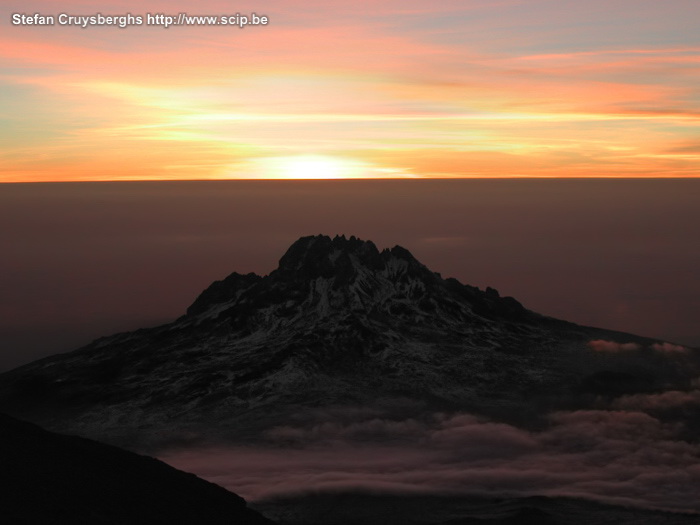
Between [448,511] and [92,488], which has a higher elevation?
[92,488]

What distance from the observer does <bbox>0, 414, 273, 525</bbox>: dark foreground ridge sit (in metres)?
91.2

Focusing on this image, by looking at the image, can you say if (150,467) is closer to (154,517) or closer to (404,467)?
(154,517)

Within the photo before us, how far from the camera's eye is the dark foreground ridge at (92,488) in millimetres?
91188

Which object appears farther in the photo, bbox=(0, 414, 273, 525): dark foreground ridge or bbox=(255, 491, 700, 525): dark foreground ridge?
bbox=(255, 491, 700, 525): dark foreground ridge

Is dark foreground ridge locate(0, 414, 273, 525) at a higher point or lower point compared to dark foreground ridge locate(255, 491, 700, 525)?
higher

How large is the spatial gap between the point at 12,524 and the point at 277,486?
9159 cm

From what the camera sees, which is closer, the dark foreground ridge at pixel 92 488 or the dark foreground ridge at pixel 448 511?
the dark foreground ridge at pixel 92 488

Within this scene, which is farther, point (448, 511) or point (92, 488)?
point (448, 511)

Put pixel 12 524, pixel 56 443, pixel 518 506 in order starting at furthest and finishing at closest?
pixel 518 506, pixel 56 443, pixel 12 524

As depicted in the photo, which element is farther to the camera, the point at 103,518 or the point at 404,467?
the point at 404,467

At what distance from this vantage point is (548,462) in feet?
652

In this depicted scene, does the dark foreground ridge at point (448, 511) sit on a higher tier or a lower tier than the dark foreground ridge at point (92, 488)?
lower

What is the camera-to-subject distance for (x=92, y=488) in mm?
101062

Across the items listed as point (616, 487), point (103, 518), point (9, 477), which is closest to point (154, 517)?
point (103, 518)
